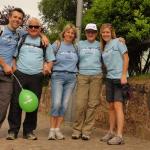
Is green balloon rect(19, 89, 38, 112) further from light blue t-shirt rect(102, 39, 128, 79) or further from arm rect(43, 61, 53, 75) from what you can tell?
light blue t-shirt rect(102, 39, 128, 79)

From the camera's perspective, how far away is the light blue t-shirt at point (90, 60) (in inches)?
376

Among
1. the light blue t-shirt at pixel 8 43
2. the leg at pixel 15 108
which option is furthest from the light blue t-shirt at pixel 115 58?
the light blue t-shirt at pixel 8 43

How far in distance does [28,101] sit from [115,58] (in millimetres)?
1592

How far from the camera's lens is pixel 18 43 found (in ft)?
30.7

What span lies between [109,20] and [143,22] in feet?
2.93

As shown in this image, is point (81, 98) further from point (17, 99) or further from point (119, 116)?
point (17, 99)

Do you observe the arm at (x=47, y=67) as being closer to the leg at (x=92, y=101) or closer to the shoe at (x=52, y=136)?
the leg at (x=92, y=101)

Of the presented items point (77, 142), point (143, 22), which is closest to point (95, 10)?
point (143, 22)

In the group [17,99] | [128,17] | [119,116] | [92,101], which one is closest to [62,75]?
[92,101]

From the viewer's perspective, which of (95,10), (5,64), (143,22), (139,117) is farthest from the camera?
(95,10)

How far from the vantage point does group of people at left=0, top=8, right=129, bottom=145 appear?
929cm

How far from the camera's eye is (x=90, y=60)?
954cm

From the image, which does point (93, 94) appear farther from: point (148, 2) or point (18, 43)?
point (148, 2)

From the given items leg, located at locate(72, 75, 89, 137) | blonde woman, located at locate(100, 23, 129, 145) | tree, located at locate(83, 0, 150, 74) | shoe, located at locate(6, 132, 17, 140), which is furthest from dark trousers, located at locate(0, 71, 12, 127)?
tree, located at locate(83, 0, 150, 74)
